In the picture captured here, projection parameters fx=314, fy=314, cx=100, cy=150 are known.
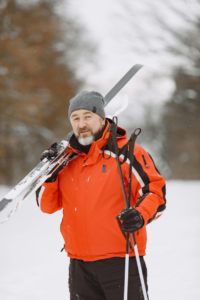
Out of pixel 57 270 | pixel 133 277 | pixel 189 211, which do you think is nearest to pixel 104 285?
pixel 133 277

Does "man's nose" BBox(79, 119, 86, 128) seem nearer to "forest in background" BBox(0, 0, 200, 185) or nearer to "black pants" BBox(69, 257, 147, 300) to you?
"black pants" BBox(69, 257, 147, 300)

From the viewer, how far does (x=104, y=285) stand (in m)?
1.38

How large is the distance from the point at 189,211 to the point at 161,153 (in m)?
5.98

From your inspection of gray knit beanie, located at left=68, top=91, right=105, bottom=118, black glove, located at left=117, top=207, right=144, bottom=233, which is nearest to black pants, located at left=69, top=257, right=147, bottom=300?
black glove, located at left=117, top=207, right=144, bottom=233

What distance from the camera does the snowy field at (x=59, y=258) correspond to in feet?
9.46

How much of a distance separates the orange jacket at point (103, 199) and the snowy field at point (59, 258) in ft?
5.34

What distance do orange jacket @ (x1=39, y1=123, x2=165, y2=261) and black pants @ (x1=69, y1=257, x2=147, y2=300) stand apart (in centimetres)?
4

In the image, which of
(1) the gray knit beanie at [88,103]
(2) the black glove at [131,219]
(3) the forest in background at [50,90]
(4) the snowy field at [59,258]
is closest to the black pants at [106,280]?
(2) the black glove at [131,219]

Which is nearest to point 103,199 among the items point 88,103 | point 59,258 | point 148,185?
point 148,185

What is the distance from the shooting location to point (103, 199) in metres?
1.39

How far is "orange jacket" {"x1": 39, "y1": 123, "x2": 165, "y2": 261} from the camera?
136 cm

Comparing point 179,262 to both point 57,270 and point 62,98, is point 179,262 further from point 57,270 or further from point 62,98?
point 62,98

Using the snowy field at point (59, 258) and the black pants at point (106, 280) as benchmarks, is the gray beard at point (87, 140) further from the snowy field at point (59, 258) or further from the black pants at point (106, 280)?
the snowy field at point (59, 258)

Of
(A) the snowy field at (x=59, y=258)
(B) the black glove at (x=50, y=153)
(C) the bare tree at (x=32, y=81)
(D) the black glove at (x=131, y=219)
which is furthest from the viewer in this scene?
(C) the bare tree at (x=32, y=81)
